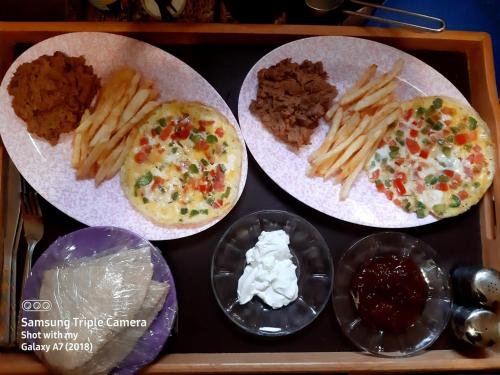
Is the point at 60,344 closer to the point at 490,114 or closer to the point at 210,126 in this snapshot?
the point at 210,126

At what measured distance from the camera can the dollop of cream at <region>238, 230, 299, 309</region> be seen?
7.45 ft

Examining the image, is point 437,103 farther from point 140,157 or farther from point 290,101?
point 140,157

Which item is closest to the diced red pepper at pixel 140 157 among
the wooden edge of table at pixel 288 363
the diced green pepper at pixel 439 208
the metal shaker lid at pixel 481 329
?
the wooden edge of table at pixel 288 363

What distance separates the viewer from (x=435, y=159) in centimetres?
247

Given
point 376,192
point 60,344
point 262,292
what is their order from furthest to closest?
1. point 376,192
2. point 262,292
3. point 60,344

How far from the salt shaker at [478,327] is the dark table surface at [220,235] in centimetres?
11

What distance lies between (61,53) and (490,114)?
207 cm

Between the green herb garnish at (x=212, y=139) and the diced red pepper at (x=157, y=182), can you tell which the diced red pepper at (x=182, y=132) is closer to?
the green herb garnish at (x=212, y=139)

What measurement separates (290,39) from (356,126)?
0.55 m

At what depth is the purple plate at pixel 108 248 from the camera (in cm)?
214

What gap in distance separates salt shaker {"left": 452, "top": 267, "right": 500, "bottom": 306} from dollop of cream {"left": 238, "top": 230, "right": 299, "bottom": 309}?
77cm

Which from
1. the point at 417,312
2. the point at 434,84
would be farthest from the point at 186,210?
the point at 434,84

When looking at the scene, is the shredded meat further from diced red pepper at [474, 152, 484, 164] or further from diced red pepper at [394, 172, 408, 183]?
diced red pepper at [474, 152, 484, 164]

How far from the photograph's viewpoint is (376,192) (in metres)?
2.43
